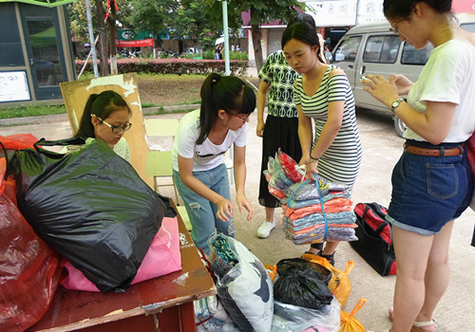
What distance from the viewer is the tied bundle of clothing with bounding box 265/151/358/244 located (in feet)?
5.95

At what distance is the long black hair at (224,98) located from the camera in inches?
62.4

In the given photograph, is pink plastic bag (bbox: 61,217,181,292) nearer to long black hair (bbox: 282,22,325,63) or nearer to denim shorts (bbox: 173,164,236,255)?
denim shorts (bbox: 173,164,236,255)

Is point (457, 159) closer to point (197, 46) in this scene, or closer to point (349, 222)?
point (349, 222)

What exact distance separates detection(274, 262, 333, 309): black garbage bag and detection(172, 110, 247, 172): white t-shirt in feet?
2.55

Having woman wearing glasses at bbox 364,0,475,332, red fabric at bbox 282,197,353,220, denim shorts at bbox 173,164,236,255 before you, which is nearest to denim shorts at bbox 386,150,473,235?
woman wearing glasses at bbox 364,0,475,332

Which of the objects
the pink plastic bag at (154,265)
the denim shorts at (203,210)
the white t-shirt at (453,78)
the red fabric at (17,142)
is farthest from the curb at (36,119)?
the white t-shirt at (453,78)

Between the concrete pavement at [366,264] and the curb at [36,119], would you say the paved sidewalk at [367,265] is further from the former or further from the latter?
the curb at [36,119]

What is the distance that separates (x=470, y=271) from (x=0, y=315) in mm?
2816

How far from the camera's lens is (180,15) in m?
24.7

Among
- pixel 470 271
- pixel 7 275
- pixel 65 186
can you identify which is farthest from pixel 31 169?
pixel 470 271

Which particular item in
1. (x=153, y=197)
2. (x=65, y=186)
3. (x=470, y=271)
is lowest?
(x=470, y=271)

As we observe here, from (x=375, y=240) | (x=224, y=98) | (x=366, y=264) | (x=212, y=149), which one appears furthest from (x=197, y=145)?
(x=366, y=264)

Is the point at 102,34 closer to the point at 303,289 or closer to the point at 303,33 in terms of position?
the point at 303,33

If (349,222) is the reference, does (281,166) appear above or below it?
above
